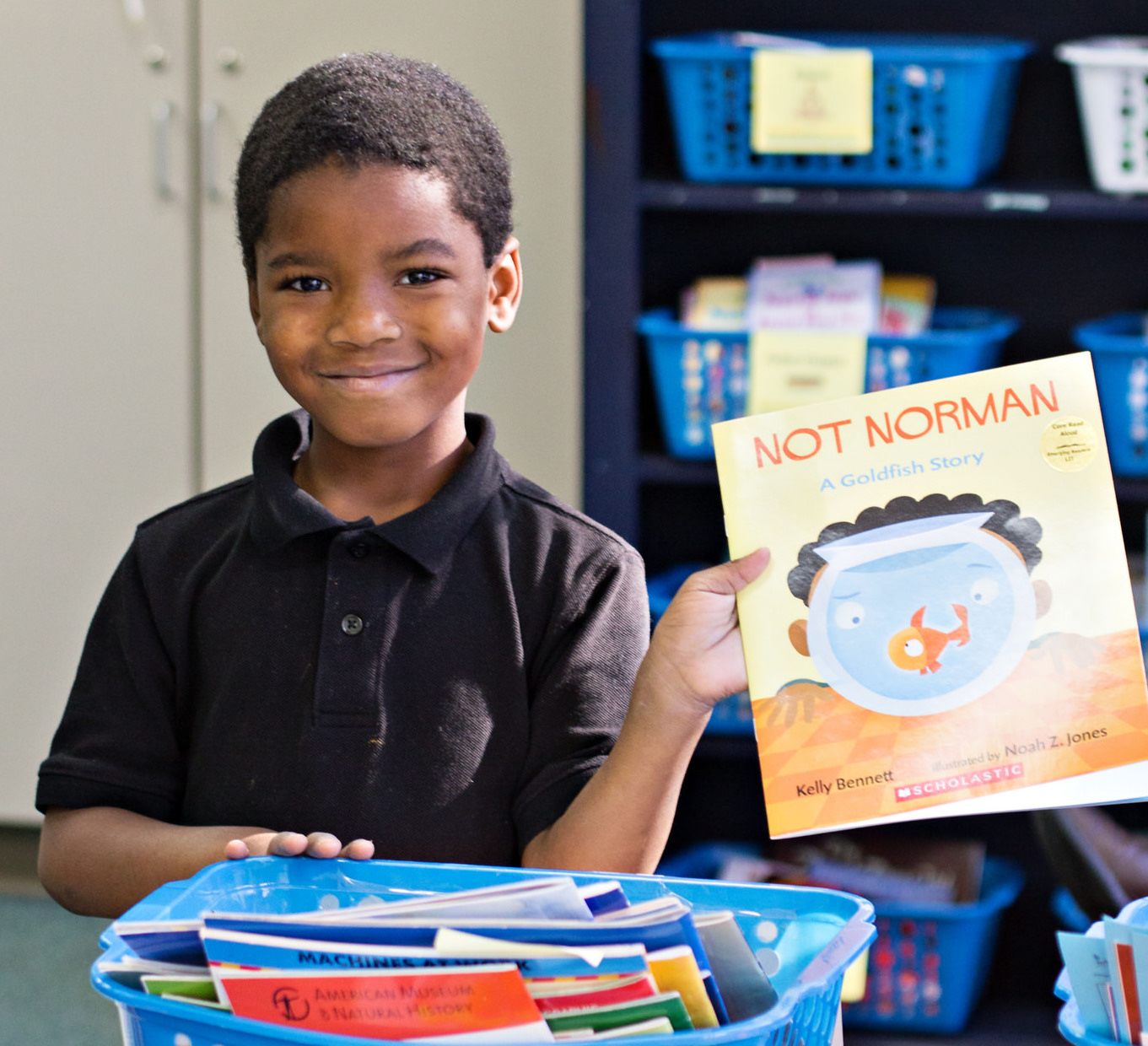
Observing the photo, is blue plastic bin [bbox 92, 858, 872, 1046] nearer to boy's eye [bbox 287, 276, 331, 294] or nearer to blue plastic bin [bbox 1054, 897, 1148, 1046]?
blue plastic bin [bbox 1054, 897, 1148, 1046]

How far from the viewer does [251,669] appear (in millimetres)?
911

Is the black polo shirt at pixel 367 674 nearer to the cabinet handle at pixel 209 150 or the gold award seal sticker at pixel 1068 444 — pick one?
the gold award seal sticker at pixel 1068 444

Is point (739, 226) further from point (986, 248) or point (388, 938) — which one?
point (388, 938)

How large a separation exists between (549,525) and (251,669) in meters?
0.21

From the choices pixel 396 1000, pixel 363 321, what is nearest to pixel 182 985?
pixel 396 1000

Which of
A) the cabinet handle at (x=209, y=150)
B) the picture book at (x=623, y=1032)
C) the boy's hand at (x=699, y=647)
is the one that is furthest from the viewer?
the cabinet handle at (x=209, y=150)

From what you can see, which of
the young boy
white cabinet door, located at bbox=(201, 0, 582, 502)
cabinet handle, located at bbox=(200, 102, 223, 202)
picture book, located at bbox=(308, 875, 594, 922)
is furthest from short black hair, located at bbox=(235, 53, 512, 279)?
cabinet handle, located at bbox=(200, 102, 223, 202)

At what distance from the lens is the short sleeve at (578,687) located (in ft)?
2.89

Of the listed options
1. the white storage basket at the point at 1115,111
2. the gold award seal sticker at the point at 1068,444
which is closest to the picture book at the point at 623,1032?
the gold award seal sticker at the point at 1068,444

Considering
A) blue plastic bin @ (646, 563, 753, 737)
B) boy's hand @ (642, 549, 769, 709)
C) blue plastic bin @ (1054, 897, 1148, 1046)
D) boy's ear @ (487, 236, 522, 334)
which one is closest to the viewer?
blue plastic bin @ (1054, 897, 1148, 1046)

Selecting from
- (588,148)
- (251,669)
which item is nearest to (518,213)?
(588,148)

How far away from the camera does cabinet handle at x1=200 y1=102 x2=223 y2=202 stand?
196 cm

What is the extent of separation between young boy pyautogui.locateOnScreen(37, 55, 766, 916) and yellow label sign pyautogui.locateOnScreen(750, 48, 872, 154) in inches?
32.1

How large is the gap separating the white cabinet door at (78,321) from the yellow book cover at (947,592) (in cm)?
154
